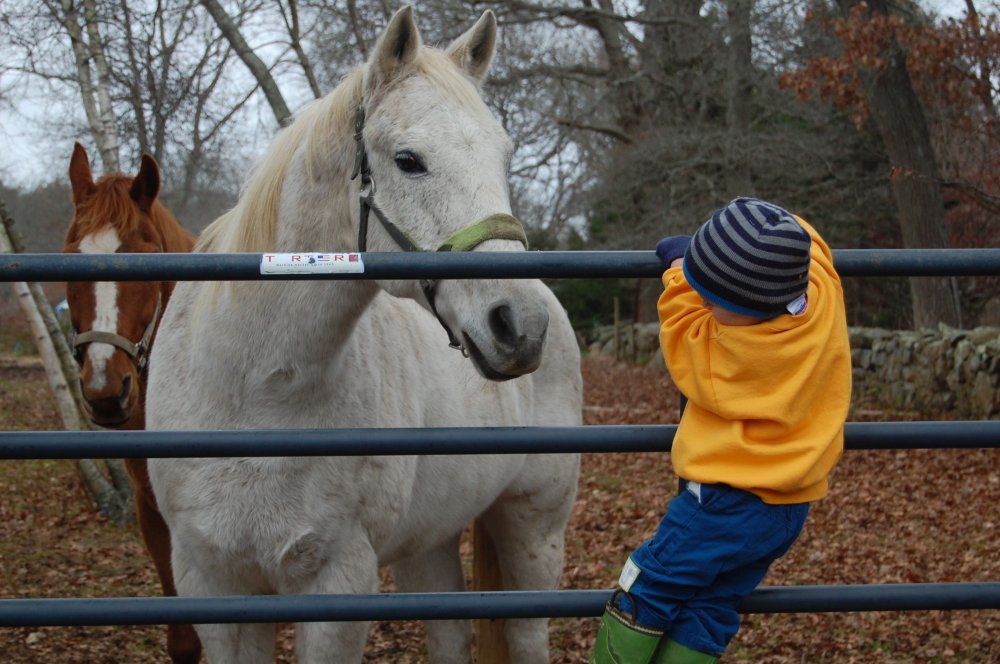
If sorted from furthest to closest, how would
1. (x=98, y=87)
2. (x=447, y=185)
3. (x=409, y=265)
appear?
(x=98, y=87) < (x=447, y=185) < (x=409, y=265)

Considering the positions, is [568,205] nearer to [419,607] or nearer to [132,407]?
[132,407]

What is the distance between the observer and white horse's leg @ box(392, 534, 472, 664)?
409 cm

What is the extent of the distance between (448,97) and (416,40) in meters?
0.22

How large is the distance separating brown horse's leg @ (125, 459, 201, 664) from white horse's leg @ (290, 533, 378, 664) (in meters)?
1.51

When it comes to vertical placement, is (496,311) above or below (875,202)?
below

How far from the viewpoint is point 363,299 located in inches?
107

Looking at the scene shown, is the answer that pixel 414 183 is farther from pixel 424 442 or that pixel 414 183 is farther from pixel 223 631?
pixel 223 631

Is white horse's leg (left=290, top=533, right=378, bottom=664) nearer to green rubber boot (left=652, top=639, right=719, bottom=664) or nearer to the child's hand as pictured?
green rubber boot (left=652, top=639, right=719, bottom=664)

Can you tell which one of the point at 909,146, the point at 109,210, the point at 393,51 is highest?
the point at 909,146

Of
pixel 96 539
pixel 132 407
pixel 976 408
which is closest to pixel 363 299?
pixel 132 407

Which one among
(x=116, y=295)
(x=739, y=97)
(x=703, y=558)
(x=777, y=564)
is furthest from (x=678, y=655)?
(x=739, y=97)

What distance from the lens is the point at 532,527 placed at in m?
4.30

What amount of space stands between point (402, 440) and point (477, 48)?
4.89ft

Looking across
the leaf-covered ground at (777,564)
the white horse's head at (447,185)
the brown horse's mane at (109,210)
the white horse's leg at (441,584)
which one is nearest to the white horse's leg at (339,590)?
the white horse's head at (447,185)
